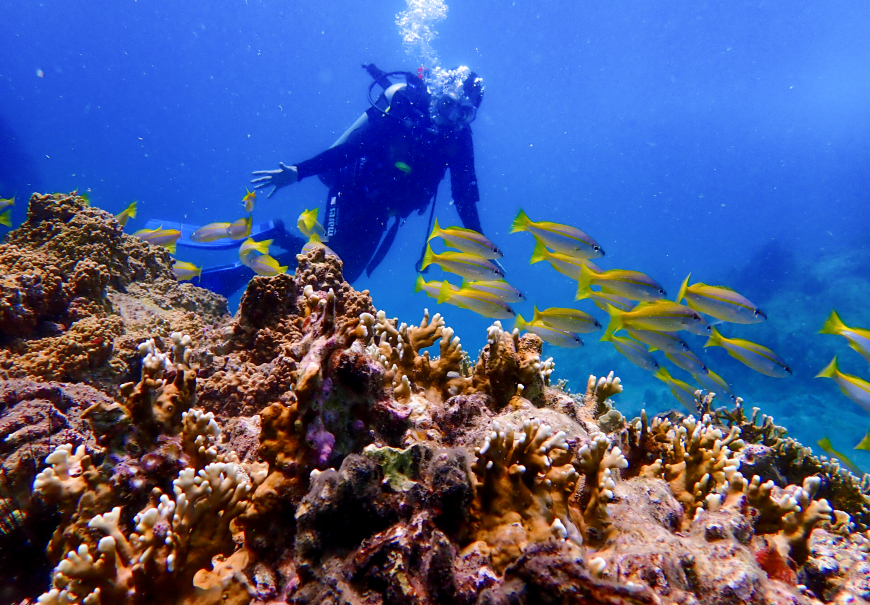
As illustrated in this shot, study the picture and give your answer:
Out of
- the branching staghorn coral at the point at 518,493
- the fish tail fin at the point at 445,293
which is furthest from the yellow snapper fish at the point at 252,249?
the branching staghorn coral at the point at 518,493

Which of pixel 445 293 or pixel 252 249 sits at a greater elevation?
pixel 252 249

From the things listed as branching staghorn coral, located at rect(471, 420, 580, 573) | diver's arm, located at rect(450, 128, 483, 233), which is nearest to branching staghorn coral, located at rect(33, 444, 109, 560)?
A: branching staghorn coral, located at rect(471, 420, 580, 573)

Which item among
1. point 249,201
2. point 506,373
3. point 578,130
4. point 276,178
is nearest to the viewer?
point 506,373

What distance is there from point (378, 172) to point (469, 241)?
22.4ft

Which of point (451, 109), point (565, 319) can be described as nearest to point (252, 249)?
point (565, 319)

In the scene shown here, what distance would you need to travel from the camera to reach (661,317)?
154 inches

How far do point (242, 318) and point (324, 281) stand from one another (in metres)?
0.84

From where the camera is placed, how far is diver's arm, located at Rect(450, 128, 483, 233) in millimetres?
9555

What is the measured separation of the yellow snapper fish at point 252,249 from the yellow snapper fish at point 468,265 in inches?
100

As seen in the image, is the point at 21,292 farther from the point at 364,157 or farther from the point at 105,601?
the point at 364,157

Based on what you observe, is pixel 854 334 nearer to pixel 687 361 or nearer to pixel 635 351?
pixel 687 361

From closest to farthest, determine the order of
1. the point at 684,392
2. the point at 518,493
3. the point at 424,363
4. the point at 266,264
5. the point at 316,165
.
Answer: the point at 518,493 < the point at 424,363 < the point at 684,392 < the point at 266,264 < the point at 316,165

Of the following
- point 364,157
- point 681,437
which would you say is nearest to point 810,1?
point 364,157

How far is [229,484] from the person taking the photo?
64.3 inches
